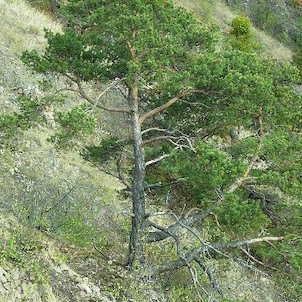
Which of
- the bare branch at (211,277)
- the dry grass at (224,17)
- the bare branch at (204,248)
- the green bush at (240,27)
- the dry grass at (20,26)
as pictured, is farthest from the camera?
the dry grass at (224,17)

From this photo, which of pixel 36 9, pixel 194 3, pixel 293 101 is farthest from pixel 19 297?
pixel 194 3

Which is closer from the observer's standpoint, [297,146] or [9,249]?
[9,249]

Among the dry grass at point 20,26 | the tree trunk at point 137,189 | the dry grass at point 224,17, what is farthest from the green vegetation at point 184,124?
the dry grass at point 224,17

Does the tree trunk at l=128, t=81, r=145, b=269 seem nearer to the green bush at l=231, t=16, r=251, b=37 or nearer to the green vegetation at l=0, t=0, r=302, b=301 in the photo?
the green vegetation at l=0, t=0, r=302, b=301

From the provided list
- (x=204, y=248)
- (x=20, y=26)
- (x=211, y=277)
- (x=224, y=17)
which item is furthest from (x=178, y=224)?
(x=224, y=17)

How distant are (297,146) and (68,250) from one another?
15.9 feet

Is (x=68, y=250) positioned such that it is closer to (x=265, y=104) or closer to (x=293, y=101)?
(x=265, y=104)

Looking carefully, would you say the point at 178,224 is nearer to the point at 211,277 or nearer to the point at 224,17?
the point at 211,277

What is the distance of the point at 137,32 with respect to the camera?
9227mm

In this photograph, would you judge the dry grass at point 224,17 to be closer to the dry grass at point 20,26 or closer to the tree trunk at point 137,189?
the dry grass at point 20,26

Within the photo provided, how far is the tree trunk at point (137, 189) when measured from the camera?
32.8 ft

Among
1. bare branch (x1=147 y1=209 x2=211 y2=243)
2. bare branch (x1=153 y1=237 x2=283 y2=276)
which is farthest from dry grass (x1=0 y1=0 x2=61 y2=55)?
bare branch (x1=153 y1=237 x2=283 y2=276)

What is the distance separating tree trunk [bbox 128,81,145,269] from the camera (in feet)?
32.8

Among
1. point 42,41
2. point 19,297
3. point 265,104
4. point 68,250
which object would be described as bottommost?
point 42,41
